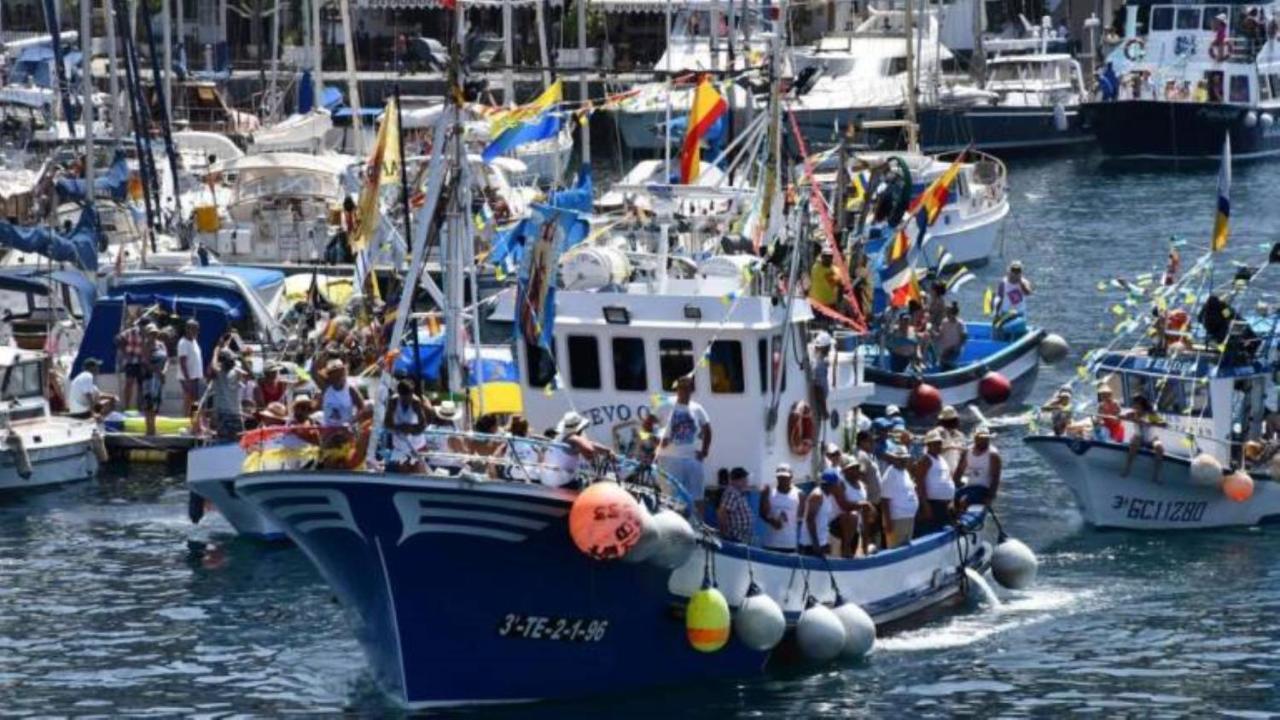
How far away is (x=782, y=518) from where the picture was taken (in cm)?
3084

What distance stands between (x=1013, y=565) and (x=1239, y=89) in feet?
210

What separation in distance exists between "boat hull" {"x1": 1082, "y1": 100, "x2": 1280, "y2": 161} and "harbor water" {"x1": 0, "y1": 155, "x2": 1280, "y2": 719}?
49971 millimetres

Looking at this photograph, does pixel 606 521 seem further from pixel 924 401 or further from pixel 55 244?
pixel 55 244

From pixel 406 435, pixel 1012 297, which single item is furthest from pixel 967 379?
pixel 406 435

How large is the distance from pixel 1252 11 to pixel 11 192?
4700cm

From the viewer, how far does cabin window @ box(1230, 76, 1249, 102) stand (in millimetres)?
94875

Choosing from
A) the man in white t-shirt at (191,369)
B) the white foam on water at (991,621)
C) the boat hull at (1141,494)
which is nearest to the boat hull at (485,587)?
the white foam on water at (991,621)

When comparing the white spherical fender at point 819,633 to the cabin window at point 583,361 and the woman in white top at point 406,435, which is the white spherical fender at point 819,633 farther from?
the woman in white top at point 406,435

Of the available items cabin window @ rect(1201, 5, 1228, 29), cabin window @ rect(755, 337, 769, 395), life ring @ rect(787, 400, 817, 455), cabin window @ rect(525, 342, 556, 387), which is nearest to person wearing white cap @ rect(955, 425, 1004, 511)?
life ring @ rect(787, 400, 817, 455)

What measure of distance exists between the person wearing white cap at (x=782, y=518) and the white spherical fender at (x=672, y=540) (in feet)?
9.07

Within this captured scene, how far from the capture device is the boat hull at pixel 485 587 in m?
27.9

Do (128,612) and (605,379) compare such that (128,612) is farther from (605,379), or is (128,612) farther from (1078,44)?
(1078,44)

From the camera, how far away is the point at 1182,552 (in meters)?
37.7

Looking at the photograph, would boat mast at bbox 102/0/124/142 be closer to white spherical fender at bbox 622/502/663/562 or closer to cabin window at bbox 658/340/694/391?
cabin window at bbox 658/340/694/391
